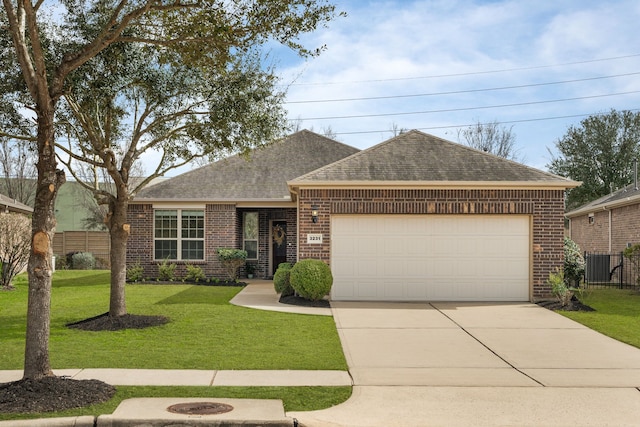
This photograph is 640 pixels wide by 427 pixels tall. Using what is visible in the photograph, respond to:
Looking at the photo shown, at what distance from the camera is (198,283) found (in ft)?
71.5

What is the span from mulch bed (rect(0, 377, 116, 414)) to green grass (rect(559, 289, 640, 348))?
8.58 meters

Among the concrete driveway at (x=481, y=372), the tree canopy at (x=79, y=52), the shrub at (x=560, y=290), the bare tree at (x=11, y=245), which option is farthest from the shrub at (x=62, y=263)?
→ the shrub at (x=560, y=290)

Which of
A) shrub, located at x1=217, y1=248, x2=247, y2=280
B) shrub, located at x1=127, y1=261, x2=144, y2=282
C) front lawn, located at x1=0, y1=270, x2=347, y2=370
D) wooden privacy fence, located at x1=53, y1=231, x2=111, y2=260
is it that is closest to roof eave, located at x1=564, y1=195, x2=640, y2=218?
shrub, located at x1=217, y1=248, x2=247, y2=280

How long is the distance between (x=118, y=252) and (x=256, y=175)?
11633 millimetres

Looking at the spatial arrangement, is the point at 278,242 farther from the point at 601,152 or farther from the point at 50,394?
the point at 601,152

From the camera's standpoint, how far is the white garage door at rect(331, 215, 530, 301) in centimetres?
1644

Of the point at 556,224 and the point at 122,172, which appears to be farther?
the point at 556,224

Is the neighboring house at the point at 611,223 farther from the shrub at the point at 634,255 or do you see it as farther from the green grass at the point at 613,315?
the green grass at the point at 613,315

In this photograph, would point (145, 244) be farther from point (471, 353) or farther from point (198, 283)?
point (471, 353)

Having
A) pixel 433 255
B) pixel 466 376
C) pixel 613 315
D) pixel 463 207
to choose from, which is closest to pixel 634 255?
pixel 613 315

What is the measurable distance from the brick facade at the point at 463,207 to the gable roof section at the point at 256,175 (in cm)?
604

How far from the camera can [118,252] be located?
1300 cm

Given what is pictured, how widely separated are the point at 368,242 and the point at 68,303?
25.2ft

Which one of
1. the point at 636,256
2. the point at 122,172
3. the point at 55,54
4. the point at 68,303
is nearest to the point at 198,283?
the point at 68,303
